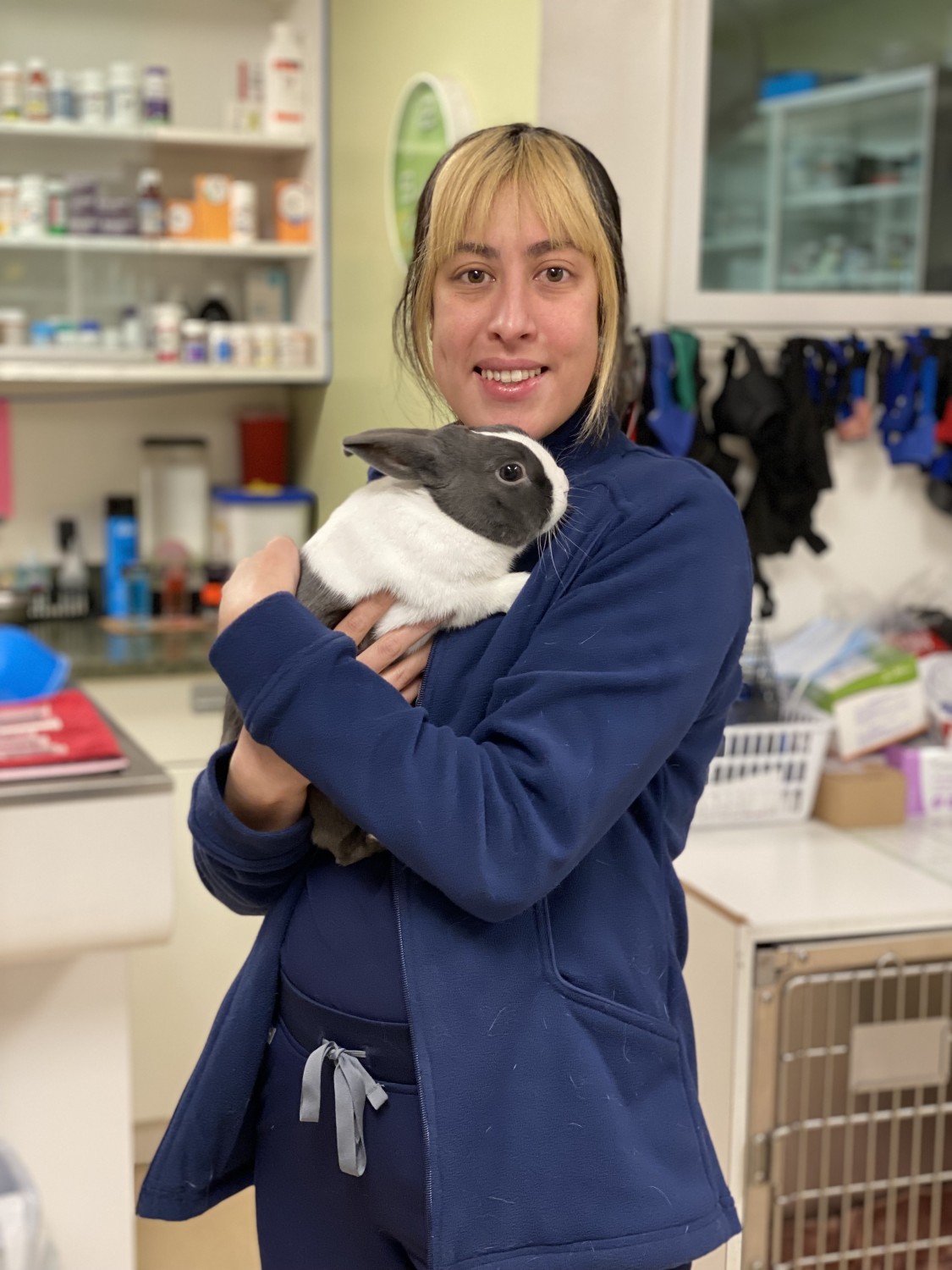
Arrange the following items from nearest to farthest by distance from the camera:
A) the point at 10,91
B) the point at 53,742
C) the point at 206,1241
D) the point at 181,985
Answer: the point at 53,742, the point at 206,1241, the point at 181,985, the point at 10,91

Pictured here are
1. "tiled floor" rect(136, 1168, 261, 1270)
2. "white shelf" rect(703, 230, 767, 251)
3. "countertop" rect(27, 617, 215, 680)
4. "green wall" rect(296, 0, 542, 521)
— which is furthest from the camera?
"countertop" rect(27, 617, 215, 680)

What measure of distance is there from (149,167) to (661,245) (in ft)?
4.26

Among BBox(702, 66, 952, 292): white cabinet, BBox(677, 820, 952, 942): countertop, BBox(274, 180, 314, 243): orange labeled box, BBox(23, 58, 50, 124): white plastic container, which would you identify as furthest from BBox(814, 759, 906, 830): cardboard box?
BBox(23, 58, 50, 124): white plastic container

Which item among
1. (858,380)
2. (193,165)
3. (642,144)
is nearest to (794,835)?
(858,380)

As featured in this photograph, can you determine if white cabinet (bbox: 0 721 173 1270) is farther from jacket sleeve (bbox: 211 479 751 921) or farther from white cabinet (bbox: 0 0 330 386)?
white cabinet (bbox: 0 0 330 386)

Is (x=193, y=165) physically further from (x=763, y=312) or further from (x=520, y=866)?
(x=520, y=866)

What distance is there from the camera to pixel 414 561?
963 mm

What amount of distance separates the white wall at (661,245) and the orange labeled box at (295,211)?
107 centimetres

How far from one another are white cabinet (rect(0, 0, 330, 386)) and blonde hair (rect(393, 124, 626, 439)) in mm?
1844

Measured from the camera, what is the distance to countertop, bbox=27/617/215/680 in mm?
2654

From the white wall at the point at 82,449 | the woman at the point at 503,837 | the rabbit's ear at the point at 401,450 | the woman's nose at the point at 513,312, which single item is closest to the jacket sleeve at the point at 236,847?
the woman at the point at 503,837

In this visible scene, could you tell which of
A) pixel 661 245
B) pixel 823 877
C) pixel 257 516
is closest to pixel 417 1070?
pixel 823 877

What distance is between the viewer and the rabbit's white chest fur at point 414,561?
95 cm

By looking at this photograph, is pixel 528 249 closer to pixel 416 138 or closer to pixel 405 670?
pixel 405 670
